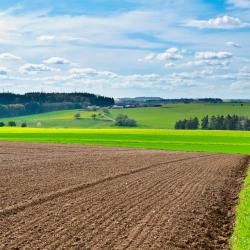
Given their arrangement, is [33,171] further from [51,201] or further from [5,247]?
[5,247]

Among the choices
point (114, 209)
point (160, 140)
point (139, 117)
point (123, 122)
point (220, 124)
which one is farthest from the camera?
point (139, 117)

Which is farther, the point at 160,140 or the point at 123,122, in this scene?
the point at 123,122

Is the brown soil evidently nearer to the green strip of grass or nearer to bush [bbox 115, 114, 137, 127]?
the green strip of grass

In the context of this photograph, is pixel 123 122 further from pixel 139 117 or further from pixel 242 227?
pixel 242 227

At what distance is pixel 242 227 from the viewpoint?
14992mm

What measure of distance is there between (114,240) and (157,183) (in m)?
12.0

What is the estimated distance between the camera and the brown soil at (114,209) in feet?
41.5

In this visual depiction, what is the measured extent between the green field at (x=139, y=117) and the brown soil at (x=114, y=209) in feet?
361

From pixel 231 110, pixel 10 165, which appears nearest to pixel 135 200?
pixel 10 165

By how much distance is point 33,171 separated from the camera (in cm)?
2892

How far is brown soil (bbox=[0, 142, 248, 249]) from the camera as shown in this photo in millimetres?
12664

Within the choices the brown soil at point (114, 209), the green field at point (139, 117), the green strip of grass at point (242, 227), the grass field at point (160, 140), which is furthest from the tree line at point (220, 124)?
the green strip of grass at point (242, 227)

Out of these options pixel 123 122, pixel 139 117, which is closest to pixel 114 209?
pixel 123 122

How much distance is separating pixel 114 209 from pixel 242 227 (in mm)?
4307
